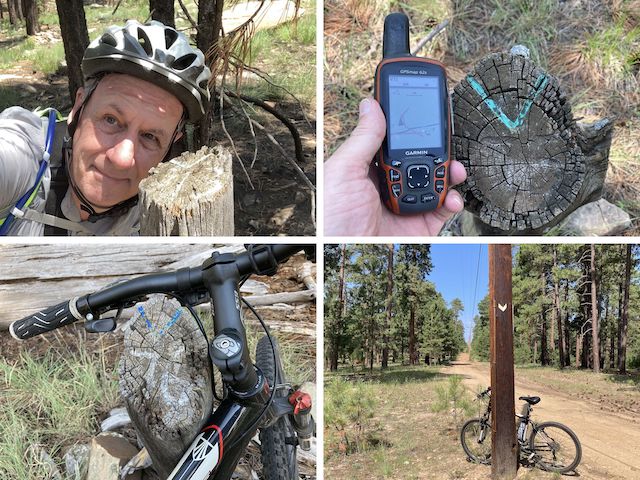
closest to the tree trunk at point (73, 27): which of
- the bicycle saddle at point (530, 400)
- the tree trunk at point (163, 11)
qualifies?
the tree trunk at point (163, 11)

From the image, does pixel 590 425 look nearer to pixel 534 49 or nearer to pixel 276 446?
pixel 276 446

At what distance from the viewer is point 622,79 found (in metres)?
2.92

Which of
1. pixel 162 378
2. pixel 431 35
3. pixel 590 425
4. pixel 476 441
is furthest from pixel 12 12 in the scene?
pixel 590 425

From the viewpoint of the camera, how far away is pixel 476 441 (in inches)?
95.7

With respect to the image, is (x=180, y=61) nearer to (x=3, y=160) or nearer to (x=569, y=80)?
(x=3, y=160)

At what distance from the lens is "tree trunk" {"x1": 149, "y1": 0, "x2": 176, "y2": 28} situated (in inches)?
105

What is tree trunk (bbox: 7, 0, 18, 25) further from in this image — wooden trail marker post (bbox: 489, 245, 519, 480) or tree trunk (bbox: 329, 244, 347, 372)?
wooden trail marker post (bbox: 489, 245, 519, 480)

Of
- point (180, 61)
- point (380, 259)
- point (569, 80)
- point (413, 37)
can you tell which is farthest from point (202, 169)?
point (569, 80)

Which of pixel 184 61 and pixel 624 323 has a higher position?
pixel 184 61

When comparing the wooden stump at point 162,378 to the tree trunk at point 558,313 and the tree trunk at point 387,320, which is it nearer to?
the tree trunk at point 387,320

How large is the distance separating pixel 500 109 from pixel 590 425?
1535 mm

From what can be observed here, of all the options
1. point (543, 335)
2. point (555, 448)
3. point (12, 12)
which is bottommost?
point (555, 448)

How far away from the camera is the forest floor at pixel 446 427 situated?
233 cm

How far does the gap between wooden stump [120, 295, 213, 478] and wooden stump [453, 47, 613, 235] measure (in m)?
1.25
